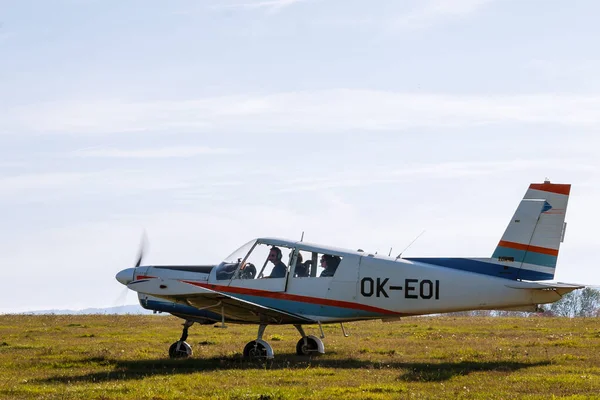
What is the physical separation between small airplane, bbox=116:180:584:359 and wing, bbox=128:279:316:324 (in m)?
0.02

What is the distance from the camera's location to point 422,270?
15219mm

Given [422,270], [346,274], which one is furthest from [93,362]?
[422,270]

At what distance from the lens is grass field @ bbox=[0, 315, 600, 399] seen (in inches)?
434

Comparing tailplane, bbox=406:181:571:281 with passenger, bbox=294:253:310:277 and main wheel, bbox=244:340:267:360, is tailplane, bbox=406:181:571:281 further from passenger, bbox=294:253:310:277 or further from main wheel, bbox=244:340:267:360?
main wheel, bbox=244:340:267:360

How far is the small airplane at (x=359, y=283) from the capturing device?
14758mm

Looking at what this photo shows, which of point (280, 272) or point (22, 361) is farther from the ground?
point (280, 272)

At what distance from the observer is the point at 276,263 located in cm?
1596

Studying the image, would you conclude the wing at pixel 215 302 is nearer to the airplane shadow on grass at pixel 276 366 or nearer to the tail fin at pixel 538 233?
the airplane shadow on grass at pixel 276 366

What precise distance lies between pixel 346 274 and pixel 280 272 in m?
1.23

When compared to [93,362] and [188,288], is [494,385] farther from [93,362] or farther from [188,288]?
[93,362]

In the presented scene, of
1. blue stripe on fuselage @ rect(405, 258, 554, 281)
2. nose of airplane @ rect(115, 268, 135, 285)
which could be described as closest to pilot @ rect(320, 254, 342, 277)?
blue stripe on fuselage @ rect(405, 258, 554, 281)

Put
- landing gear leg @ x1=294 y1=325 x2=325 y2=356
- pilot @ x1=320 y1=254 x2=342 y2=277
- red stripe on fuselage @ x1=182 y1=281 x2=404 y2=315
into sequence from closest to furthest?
red stripe on fuselage @ x1=182 y1=281 x2=404 y2=315, pilot @ x1=320 y1=254 x2=342 y2=277, landing gear leg @ x1=294 y1=325 x2=325 y2=356

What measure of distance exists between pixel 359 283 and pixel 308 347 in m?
1.75

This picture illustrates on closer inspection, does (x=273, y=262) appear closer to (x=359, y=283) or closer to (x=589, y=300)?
(x=359, y=283)
